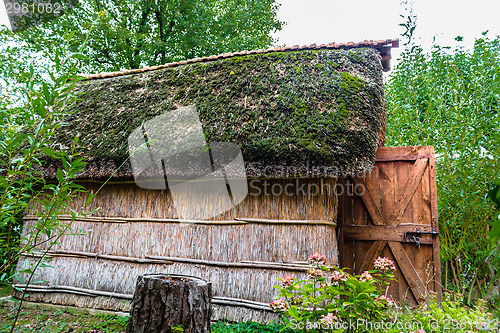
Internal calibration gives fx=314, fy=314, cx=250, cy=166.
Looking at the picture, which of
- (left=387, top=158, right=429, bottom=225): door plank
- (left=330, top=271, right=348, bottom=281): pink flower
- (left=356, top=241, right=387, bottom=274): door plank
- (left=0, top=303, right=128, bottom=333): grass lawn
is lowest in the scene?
(left=0, top=303, right=128, bottom=333): grass lawn

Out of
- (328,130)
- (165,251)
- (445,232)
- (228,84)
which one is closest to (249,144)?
(328,130)

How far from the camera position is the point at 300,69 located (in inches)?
195

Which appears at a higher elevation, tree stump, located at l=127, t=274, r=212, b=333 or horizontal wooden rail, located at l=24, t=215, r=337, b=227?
horizontal wooden rail, located at l=24, t=215, r=337, b=227

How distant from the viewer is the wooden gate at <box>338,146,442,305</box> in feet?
13.7

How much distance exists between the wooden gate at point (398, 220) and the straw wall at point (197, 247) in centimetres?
82

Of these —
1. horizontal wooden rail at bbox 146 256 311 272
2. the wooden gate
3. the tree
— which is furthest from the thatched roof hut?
the tree

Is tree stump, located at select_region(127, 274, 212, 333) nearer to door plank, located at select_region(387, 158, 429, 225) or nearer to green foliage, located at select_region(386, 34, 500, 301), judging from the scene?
door plank, located at select_region(387, 158, 429, 225)

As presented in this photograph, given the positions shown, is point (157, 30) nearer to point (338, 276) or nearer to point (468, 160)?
point (468, 160)

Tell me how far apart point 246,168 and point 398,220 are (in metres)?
2.28

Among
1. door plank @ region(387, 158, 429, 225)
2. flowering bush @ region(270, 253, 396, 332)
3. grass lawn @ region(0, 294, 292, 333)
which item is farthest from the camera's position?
door plank @ region(387, 158, 429, 225)

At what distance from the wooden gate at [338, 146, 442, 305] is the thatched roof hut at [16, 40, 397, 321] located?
76 centimetres

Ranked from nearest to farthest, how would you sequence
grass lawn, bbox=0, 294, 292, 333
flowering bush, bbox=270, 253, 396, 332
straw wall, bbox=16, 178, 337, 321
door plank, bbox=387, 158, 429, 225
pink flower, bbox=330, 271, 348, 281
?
flowering bush, bbox=270, 253, 396, 332, pink flower, bbox=330, 271, 348, 281, grass lawn, bbox=0, 294, 292, 333, straw wall, bbox=16, 178, 337, 321, door plank, bbox=387, 158, 429, 225

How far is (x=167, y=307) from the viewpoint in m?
2.37

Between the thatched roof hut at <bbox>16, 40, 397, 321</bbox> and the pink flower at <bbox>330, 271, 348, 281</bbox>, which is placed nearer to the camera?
the pink flower at <bbox>330, 271, 348, 281</bbox>
